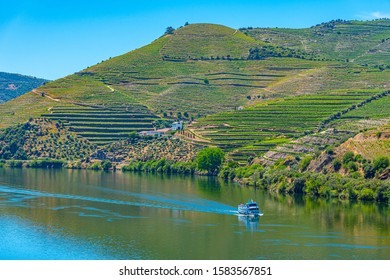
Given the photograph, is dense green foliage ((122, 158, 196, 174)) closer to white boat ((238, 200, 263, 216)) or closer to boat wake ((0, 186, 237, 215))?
boat wake ((0, 186, 237, 215))

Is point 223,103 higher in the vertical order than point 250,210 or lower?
higher

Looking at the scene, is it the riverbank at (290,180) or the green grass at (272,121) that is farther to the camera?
the green grass at (272,121)

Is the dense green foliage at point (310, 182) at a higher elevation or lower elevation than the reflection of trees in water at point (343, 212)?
higher

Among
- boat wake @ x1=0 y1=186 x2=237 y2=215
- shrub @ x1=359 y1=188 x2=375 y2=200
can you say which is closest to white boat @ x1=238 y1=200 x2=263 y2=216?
boat wake @ x1=0 y1=186 x2=237 y2=215

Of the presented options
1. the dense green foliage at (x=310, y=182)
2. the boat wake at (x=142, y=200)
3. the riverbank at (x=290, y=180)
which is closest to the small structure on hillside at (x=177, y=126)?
the riverbank at (x=290, y=180)

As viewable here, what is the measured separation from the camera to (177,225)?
7238cm

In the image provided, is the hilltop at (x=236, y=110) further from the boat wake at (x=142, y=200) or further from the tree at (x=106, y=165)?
the boat wake at (x=142, y=200)

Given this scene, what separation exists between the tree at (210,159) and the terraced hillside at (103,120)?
110ft

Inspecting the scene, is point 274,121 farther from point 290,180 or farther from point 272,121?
point 290,180

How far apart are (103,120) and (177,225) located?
96.6m

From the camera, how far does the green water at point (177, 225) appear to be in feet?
200

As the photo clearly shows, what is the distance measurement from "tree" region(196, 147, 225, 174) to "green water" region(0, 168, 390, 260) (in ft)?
69.8

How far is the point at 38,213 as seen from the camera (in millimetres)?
80250

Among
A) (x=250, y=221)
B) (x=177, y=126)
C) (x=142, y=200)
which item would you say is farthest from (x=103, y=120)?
(x=250, y=221)
